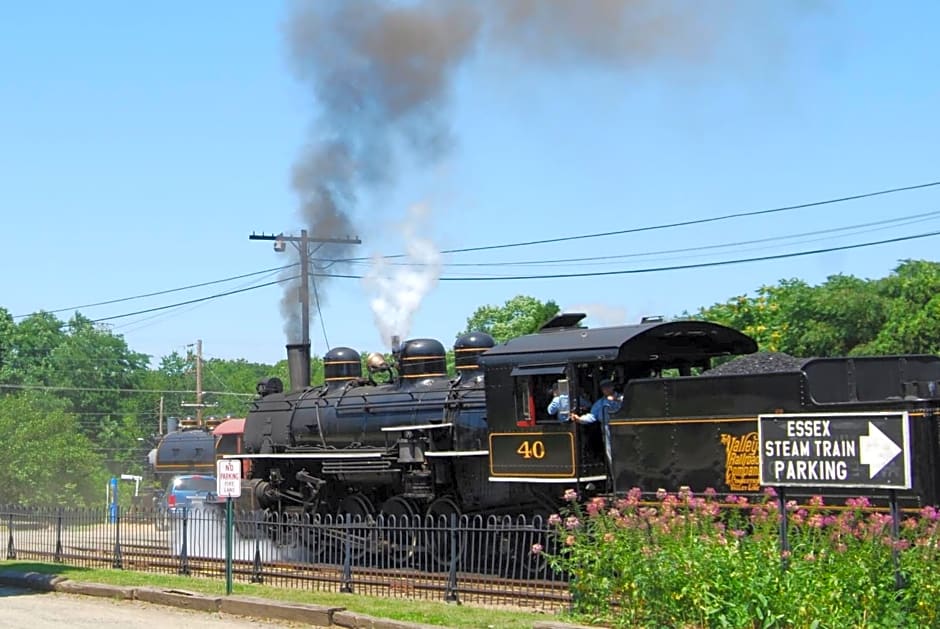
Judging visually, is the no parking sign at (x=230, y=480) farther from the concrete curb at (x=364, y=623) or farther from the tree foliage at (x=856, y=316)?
the tree foliage at (x=856, y=316)

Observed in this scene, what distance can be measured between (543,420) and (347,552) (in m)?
2.94

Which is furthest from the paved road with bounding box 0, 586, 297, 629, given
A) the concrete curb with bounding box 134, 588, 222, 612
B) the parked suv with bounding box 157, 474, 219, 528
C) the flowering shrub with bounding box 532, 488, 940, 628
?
the parked suv with bounding box 157, 474, 219, 528

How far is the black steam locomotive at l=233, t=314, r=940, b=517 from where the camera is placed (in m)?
12.7

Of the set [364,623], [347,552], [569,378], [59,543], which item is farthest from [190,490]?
[364,623]

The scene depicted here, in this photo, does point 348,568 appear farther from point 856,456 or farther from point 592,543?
point 856,456

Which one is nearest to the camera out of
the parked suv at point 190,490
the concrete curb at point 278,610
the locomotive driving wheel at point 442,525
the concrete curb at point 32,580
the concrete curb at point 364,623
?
the concrete curb at point 364,623

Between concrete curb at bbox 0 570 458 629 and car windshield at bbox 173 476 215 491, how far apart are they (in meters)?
15.5

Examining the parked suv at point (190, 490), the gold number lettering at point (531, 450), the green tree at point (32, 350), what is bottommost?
the parked suv at point (190, 490)

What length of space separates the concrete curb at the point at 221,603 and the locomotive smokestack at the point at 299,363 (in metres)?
6.89

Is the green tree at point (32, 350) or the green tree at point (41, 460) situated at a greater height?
the green tree at point (32, 350)

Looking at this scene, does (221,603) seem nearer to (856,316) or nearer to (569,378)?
(569,378)

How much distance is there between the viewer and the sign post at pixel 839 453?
8852 mm

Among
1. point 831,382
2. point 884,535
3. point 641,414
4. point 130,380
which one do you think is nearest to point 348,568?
point 641,414

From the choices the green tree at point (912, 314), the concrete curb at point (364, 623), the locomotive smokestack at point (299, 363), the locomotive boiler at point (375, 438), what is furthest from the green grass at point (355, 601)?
the green tree at point (912, 314)
